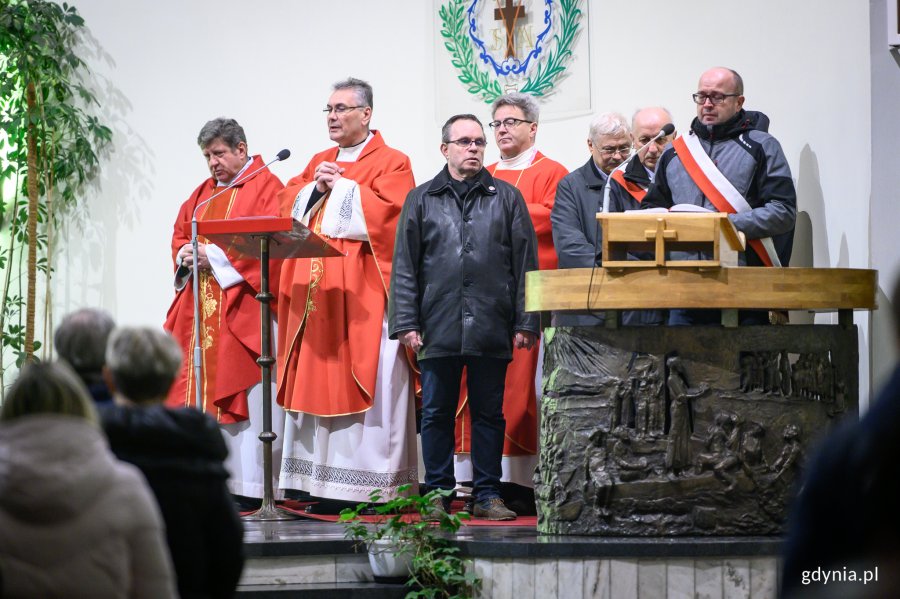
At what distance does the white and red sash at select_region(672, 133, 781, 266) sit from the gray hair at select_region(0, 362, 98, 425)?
11.4 ft

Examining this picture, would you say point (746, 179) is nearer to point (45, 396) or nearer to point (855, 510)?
point (45, 396)

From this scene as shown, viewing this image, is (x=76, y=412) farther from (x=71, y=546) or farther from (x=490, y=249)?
(x=490, y=249)

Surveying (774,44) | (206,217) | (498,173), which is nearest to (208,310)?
(206,217)

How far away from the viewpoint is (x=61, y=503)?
2.52m

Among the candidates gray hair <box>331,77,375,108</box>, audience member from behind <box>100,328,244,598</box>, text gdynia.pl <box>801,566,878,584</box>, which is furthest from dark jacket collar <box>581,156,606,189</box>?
text gdynia.pl <box>801,566,878,584</box>

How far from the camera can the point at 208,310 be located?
7.11 m

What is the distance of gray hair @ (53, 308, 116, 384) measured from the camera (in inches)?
124

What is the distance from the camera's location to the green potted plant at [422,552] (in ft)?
16.5

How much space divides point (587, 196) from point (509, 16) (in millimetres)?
2338

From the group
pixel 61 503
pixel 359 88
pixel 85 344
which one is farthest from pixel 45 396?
pixel 359 88

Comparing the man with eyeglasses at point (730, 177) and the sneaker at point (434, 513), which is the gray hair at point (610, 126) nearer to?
the man with eyeglasses at point (730, 177)

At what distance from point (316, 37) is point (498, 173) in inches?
87.2

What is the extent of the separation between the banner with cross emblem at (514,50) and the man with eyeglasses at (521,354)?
3.78 feet

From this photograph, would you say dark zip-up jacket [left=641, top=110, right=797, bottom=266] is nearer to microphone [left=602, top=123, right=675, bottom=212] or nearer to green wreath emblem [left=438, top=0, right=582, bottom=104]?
microphone [left=602, top=123, right=675, bottom=212]
